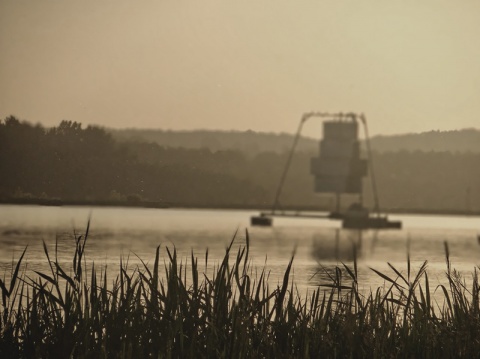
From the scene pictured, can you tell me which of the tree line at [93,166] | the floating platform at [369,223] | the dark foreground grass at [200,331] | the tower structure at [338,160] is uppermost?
the tower structure at [338,160]

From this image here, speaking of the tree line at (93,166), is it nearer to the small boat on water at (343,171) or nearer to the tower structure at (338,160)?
the small boat on water at (343,171)

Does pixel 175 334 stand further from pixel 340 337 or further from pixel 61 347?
pixel 340 337

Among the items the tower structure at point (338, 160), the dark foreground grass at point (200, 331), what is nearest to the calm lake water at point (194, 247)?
the dark foreground grass at point (200, 331)

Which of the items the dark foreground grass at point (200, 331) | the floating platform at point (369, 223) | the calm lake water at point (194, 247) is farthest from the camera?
the floating platform at point (369, 223)

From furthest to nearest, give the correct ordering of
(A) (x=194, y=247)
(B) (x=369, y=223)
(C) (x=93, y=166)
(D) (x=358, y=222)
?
(B) (x=369, y=223), (D) (x=358, y=222), (A) (x=194, y=247), (C) (x=93, y=166)

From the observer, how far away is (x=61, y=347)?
493cm

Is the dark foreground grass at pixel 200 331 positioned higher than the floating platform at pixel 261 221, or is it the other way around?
the dark foreground grass at pixel 200 331

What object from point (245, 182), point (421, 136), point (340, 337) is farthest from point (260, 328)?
point (245, 182)

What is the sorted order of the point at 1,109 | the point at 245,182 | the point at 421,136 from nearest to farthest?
the point at 1,109 → the point at 421,136 → the point at 245,182

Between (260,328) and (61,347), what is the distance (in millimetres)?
1053

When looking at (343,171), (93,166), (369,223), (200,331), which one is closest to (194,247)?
(93,166)

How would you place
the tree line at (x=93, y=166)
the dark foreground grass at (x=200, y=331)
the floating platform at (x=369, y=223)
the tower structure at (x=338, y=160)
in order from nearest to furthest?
the dark foreground grass at (x=200, y=331) → the tree line at (x=93, y=166) → the floating platform at (x=369, y=223) → the tower structure at (x=338, y=160)

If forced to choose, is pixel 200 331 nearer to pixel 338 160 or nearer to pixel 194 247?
pixel 194 247

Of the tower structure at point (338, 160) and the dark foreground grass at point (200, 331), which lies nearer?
the dark foreground grass at point (200, 331)
